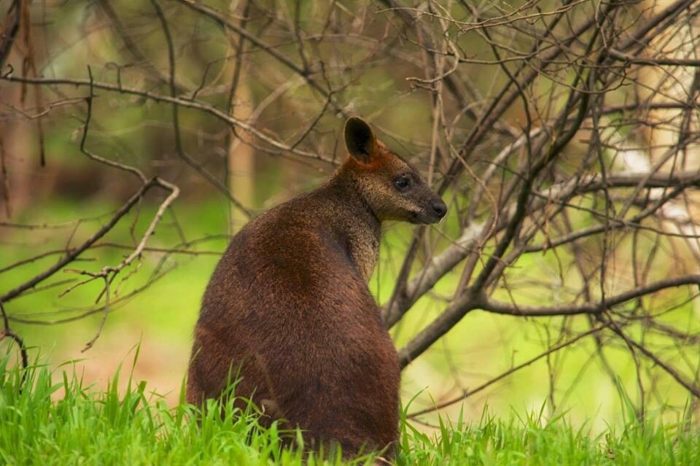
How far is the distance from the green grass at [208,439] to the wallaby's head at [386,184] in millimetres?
1332

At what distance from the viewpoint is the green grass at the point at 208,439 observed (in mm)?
4086

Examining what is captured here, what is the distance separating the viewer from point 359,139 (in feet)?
19.5

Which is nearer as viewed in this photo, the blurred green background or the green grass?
the green grass

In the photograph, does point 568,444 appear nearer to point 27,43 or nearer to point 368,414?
point 368,414

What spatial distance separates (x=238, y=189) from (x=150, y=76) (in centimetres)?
1062

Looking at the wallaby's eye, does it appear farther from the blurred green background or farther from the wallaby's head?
the blurred green background

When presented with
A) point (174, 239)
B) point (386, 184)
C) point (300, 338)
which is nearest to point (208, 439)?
point (300, 338)

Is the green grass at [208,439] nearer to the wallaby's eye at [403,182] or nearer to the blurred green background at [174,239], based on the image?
the wallaby's eye at [403,182]

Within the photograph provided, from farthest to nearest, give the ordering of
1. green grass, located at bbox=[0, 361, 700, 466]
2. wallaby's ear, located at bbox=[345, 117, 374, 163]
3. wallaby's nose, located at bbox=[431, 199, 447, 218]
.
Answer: wallaby's nose, located at bbox=[431, 199, 447, 218], wallaby's ear, located at bbox=[345, 117, 374, 163], green grass, located at bbox=[0, 361, 700, 466]

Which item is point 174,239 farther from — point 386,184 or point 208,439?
point 208,439

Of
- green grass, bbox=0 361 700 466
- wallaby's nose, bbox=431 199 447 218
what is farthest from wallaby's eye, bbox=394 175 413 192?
green grass, bbox=0 361 700 466

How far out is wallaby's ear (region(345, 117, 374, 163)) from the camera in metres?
5.82

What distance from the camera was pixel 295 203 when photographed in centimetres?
536

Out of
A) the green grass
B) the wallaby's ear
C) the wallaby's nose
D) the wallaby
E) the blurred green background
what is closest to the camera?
the green grass
